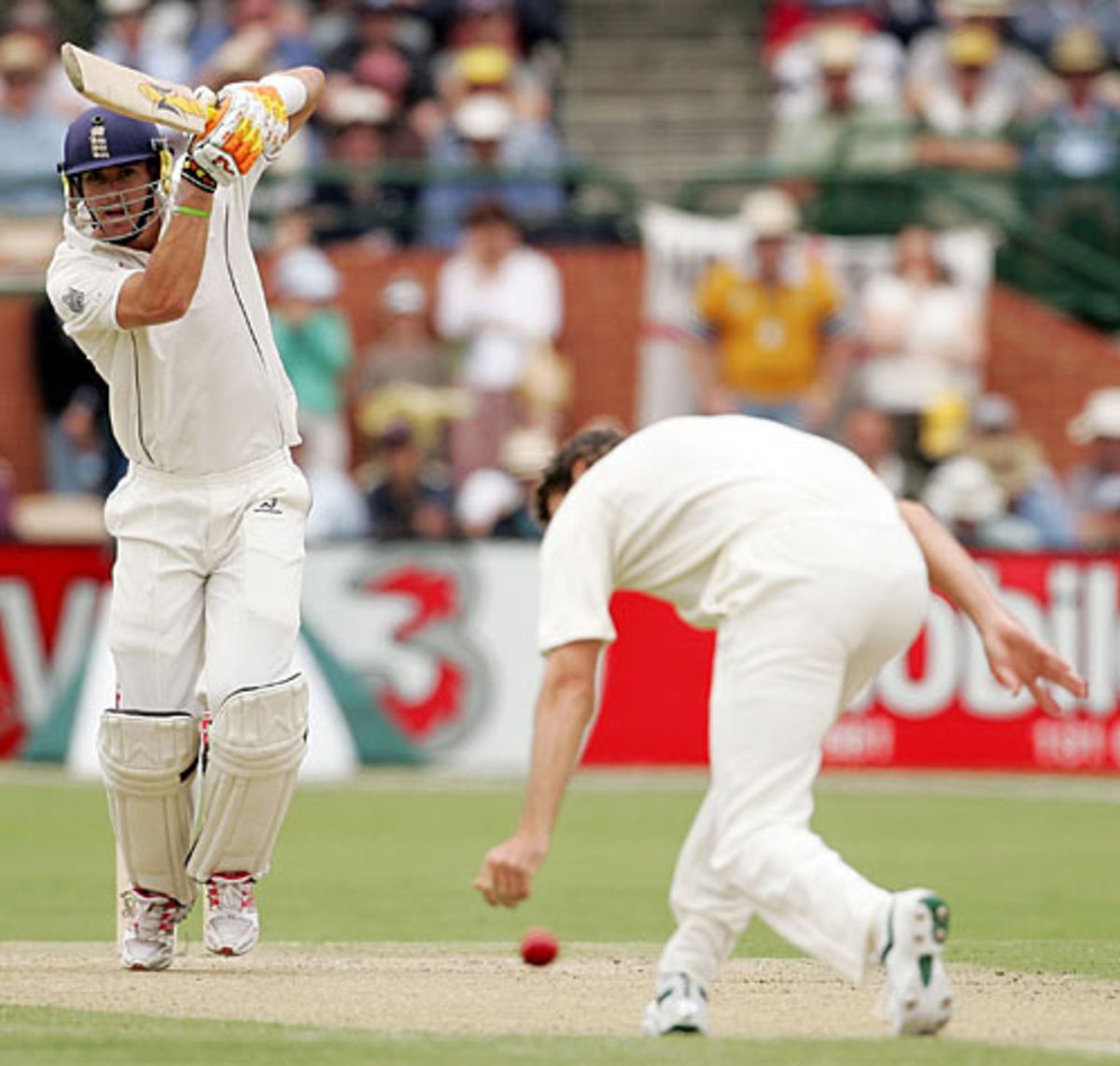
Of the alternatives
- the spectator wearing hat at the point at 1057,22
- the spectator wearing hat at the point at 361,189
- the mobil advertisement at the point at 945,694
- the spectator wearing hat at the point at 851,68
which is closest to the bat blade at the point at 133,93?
the mobil advertisement at the point at 945,694

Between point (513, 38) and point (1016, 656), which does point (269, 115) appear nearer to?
point (1016, 656)

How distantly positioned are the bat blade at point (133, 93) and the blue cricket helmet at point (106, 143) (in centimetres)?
35

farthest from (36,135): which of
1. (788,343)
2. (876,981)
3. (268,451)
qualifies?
(876,981)

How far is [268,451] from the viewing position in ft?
25.9

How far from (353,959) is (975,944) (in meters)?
2.02

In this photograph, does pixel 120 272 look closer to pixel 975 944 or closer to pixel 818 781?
pixel 975 944

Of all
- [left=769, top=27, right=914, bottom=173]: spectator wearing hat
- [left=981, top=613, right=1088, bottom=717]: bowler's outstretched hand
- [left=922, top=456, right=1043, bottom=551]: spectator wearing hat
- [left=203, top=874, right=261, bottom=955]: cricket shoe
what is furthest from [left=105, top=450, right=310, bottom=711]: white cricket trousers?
[left=769, top=27, right=914, bottom=173]: spectator wearing hat

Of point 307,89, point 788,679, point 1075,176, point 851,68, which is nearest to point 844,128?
point 851,68

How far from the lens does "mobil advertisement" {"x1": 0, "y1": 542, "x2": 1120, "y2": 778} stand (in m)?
15.2

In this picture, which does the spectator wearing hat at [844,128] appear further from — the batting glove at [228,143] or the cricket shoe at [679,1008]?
the cricket shoe at [679,1008]

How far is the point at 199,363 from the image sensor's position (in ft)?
25.4

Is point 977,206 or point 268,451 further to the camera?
point 977,206

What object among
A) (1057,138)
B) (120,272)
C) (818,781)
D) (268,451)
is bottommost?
(818,781)

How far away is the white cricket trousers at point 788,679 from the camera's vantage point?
5867mm
